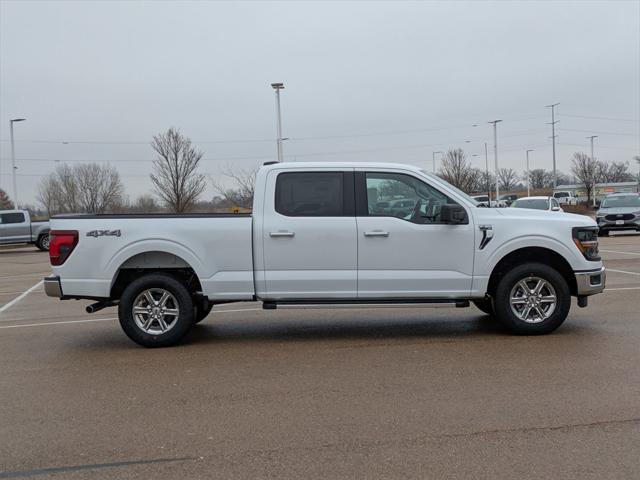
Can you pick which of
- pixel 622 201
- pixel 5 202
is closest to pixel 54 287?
pixel 622 201

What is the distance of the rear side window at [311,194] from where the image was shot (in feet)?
24.1

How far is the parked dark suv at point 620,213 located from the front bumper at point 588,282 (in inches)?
721

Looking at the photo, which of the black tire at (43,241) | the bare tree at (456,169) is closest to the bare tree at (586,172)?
the bare tree at (456,169)

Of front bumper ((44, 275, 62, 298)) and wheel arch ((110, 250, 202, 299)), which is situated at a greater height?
wheel arch ((110, 250, 202, 299))

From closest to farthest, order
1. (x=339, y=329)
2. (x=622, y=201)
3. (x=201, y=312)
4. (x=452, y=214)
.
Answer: (x=452, y=214) → (x=339, y=329) → (x=201, y=312) → (x=622, y=201)

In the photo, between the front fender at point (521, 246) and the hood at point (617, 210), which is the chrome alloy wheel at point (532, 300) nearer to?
the front fender at point (521, 246)

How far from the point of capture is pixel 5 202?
7044cm

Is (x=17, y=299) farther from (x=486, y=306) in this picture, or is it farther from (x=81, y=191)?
(x=81, y=191)

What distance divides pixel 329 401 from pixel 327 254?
7.77ft

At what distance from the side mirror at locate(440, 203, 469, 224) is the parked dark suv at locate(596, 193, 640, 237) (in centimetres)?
1919

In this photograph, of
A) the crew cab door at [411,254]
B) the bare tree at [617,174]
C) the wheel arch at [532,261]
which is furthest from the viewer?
the bare tree at [617,174]

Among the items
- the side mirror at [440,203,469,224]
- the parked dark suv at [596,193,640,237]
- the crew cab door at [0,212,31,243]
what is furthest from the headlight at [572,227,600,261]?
the crew cab door at [0,212,31,243]

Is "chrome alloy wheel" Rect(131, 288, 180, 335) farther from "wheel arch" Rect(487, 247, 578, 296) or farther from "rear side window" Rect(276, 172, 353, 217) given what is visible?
"wheel arch" Rect(487, 247, 578, 296)

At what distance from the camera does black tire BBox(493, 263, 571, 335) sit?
24.0ft
